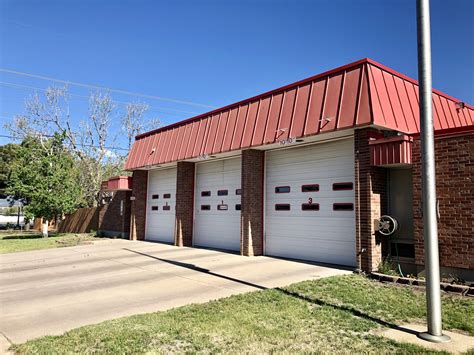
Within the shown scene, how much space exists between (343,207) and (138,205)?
13.4 meters

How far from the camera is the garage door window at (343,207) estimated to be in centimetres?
1035

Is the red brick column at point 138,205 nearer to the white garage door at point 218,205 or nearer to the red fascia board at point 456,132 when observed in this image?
the white garage door at point 218,205

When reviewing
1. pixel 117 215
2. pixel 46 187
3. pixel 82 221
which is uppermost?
pixel 46 187

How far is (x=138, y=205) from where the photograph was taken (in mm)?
20703

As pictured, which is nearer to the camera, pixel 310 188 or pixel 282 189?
pixel 310 188

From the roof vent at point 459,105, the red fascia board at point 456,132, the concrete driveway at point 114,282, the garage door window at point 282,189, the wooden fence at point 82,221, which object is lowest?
the concrete driveway at point 114,282

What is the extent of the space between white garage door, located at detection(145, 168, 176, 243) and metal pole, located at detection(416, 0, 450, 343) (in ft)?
47.5

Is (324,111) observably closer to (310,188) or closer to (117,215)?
(310,188)

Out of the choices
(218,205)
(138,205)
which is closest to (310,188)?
(218,205)

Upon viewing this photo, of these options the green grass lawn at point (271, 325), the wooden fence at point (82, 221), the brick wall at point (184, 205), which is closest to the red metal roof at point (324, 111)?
the brick wall at point (184, 205)

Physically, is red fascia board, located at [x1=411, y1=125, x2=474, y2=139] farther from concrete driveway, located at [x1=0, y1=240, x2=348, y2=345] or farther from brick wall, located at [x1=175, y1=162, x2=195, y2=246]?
brick wall, located at [x1=175, y1=162, x2=195, y2=246]

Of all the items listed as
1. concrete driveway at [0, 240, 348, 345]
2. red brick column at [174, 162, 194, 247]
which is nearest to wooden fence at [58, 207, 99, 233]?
red brick column at [174, 162, 194, 247]

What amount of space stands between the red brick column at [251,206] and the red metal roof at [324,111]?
73 cm

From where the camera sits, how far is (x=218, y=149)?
14.1m
